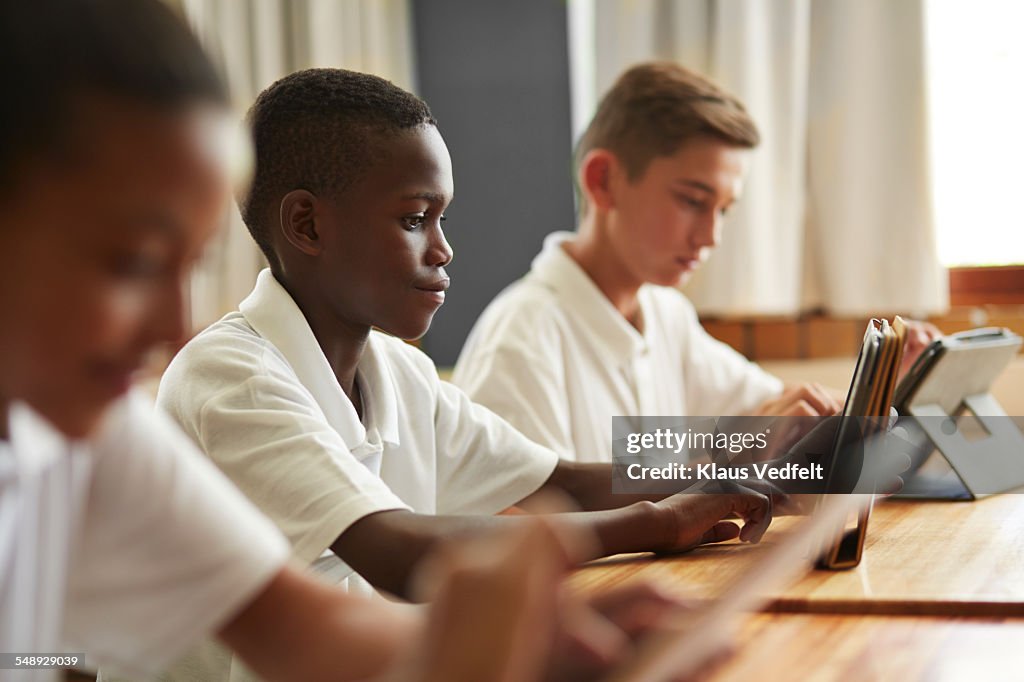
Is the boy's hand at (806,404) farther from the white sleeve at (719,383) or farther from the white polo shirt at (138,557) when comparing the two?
the white polo shirt at (138,557)

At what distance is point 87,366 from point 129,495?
0.16 metres

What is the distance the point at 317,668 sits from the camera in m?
0.70

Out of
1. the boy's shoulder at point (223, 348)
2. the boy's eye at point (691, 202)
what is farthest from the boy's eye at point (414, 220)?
the boy's eye at point (691, 202)

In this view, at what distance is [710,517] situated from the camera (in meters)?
1.12

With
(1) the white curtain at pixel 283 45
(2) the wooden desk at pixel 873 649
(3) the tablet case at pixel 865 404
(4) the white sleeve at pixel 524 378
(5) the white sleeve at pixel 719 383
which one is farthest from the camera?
(1) the white curtain at pixel 283 45

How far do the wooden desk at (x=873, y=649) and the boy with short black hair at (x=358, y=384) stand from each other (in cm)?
27

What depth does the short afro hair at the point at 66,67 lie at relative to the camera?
508mm

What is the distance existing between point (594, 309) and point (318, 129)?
0.86 meters

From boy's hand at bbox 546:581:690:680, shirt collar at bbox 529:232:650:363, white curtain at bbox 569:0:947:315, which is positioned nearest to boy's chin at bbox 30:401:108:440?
boy's hand at bbox 546:581:690:680

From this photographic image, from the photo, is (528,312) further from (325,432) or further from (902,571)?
(902,571)

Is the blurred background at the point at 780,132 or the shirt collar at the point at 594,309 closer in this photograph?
the shirt collar at the point at 594,309

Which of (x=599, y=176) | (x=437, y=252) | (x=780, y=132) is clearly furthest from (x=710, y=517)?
(x=780, y=132)

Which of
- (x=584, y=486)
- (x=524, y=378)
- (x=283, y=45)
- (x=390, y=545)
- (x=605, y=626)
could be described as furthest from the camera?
(x=283, y=45)

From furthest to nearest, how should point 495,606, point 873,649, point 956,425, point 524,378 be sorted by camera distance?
point 524,378
point 956,425
point 873,649
point 495,606
